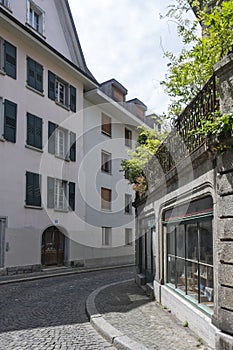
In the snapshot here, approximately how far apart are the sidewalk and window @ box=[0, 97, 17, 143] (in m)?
9.51

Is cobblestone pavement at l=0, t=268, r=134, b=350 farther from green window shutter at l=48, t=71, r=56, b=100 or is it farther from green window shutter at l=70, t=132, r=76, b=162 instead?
green window shutter at l=48, t=71, r=56, b=100

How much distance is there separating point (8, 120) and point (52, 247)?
24.0ft

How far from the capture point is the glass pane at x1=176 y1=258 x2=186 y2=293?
762cm

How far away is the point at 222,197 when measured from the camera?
521 centimetres

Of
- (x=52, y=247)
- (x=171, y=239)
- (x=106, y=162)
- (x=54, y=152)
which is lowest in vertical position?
(x=52, y=247)

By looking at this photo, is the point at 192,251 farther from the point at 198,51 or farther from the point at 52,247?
the point at 52,247

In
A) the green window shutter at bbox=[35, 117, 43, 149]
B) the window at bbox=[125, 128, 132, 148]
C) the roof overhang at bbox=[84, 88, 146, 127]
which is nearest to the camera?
the green window shutter at bbox=[35, 117, 43, 149]

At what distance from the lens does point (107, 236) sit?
86.8 feet

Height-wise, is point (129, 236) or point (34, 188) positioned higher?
point (34, 188)

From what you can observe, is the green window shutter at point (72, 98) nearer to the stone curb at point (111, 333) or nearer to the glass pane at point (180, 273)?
the stone curb at point (111, 333)

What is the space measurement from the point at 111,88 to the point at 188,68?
2280 cm

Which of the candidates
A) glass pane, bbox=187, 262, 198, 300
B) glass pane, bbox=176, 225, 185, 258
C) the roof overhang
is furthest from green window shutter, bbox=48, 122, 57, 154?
glass pane, bbox=187, 262, 198, 300

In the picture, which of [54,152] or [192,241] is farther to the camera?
[54,152]

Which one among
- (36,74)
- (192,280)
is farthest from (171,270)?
(36,74)
